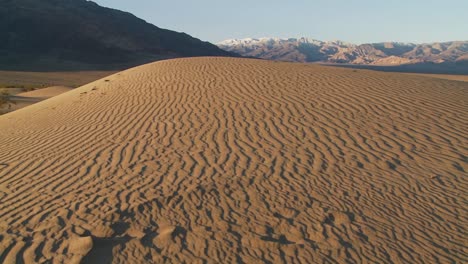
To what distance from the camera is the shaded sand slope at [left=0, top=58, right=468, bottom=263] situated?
4332 millimetres

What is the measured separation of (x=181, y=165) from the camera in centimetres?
630

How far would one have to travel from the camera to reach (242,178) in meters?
5.81

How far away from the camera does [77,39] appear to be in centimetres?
6819

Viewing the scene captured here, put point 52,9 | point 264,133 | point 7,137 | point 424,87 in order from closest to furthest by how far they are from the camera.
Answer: point 264,133
point 7,137
point 424,87
point 52,9

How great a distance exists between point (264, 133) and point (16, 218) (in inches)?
168

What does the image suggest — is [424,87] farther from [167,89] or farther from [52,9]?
[52,9]

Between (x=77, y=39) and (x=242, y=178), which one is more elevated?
(x=242, y=178)

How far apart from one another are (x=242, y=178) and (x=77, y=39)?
69299 mm

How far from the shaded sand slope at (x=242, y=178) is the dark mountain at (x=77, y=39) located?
49.8m

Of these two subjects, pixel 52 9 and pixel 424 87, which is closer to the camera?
pixel 424 87

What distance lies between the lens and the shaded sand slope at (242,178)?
14.2ft

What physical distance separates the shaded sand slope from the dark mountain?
163 feet

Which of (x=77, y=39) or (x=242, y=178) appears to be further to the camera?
(x=77, y=39)

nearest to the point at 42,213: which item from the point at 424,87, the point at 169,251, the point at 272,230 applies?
the point at 169,251
